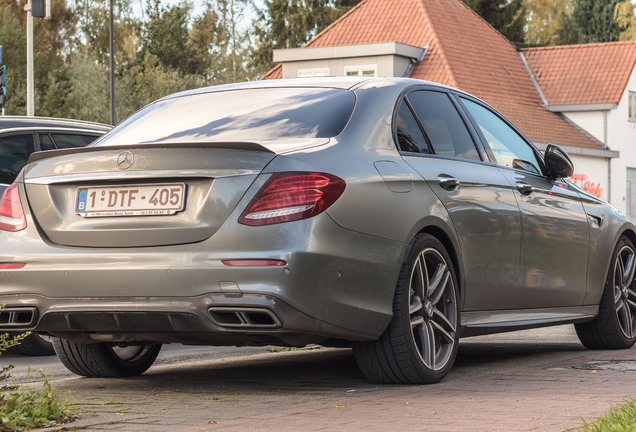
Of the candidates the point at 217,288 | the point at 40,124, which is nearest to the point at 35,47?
the point at 40,124

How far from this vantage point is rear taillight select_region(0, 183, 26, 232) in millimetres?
5793

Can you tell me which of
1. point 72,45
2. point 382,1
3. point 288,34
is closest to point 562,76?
point 382,1

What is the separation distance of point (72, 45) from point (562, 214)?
59483 mm

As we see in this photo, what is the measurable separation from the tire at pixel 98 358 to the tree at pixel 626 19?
208 ft

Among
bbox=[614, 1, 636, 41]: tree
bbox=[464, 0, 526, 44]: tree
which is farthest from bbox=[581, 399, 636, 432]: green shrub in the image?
bbox=[614, 1, 636, 41]: tree

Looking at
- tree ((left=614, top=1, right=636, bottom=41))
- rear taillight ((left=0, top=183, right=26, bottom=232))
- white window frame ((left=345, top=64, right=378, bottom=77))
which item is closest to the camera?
rear taillight ((left=0, top=183, right=26, bottom=232))

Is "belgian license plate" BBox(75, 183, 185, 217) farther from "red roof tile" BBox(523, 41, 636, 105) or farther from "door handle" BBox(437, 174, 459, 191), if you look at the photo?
"red roof tile" BBox(523, 41, 636, 105)

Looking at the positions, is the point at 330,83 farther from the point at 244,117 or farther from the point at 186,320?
the point at 186,320

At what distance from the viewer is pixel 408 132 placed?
6.48m

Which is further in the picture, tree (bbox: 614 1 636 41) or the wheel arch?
tree (bbox: 614 1 636 41)

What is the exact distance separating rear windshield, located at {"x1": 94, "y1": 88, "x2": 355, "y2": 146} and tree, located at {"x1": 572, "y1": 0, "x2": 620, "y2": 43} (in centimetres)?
6441

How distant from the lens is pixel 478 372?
22.5 ft

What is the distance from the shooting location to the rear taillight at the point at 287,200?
5.32 m

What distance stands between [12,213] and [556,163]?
3.66 meters
